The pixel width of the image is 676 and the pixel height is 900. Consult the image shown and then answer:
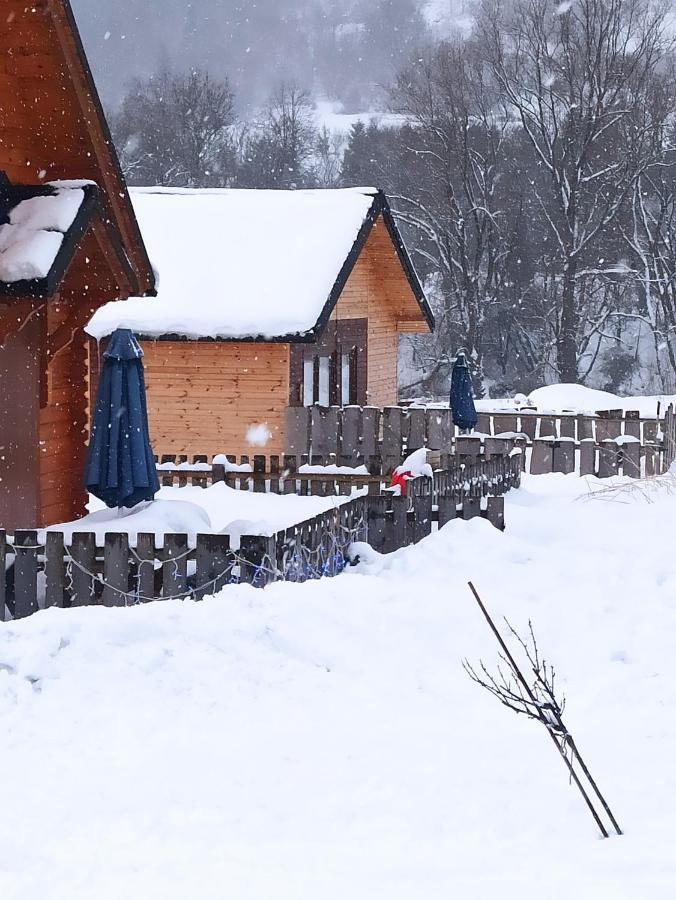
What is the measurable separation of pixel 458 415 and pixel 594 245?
2605cm

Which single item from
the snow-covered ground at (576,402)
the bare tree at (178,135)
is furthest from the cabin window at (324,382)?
the bare tree at (178,135)

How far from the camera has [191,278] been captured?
2031 centimetres

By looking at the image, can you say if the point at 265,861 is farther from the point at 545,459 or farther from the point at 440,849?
the point at 545,459

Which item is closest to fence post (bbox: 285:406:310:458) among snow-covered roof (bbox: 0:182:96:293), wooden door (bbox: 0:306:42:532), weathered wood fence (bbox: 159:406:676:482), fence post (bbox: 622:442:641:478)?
weathered wood fence (bbox: 159:406:676:482)

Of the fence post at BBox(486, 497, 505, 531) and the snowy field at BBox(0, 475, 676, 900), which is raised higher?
the fence post at BBox(486, 497, 505, 531)

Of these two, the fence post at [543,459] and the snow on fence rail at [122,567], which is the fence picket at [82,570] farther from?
the fence post at [543,459]

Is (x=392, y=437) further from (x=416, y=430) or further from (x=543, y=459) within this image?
(x=543, y=459)

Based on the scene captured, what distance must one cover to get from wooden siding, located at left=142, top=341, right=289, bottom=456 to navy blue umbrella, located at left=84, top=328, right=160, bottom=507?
28.4 feet

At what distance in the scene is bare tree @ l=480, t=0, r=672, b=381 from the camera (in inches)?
1625

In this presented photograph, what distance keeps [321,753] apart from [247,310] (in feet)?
46.4

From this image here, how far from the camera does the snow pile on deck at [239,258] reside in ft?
63.4

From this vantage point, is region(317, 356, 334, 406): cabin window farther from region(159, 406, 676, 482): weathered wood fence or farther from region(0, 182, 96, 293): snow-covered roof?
region(0, 182, 96, 293): snow-covered roof

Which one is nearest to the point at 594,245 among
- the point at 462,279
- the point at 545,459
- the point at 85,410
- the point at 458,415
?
the point at 462,279

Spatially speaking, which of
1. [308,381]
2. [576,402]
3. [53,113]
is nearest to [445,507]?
[53,113]
